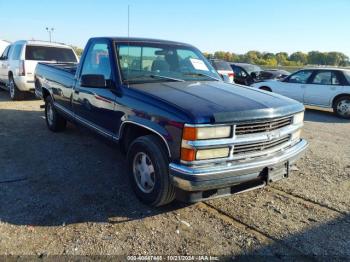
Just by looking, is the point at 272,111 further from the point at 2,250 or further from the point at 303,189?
the point at 2,250

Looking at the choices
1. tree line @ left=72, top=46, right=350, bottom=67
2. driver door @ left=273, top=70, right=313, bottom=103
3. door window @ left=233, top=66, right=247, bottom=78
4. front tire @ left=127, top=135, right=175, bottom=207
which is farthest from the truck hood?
tree line @ left=72, top=46, right=350, bottom=67

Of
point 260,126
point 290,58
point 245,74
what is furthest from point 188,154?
point 290,58

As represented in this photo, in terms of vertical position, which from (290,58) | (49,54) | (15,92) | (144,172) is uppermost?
(290,58)

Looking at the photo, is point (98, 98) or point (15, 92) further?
point (15, 92)

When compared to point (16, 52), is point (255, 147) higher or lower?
lower

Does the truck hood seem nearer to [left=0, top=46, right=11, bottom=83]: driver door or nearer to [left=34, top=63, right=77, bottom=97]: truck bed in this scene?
[left=34, top=63, right=77, bottom=97]: truck bed

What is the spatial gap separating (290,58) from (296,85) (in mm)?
54250

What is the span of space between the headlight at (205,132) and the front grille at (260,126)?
0.15 metres

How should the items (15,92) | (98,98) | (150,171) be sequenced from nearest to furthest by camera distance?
(150,171) → (98,98) → (15,92)

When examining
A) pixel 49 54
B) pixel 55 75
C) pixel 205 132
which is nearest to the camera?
pixel 205 132

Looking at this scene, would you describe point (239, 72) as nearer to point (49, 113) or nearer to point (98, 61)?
point (49, 113)

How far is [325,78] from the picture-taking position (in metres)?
11.0

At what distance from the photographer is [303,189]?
4488 millimetres

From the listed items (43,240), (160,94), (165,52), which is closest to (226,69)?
(165,52)
